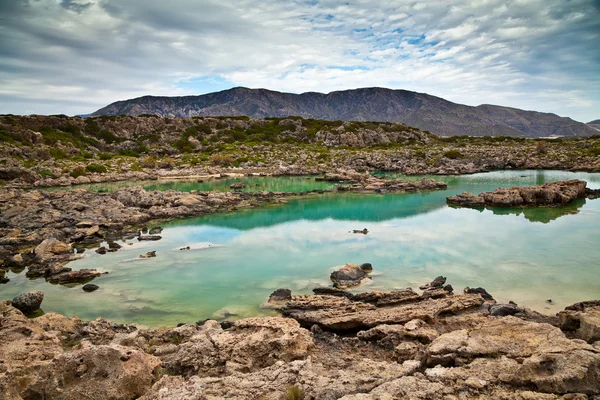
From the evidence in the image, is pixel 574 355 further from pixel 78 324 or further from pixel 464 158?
pixel 464 158

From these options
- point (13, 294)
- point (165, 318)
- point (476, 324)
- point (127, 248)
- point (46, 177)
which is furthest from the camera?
point (46, 177)

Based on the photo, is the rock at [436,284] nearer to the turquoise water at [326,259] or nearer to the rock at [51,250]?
the turquoise water at [326,259]

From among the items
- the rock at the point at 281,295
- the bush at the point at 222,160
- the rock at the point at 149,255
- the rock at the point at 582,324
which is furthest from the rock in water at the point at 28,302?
the bush at the point at 222,160

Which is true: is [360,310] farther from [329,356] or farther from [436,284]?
[436,284]

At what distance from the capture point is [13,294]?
1644 centimetres

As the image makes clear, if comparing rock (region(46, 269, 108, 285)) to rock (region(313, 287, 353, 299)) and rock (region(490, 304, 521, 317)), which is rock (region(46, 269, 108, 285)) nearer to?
rock (region(313, 287, 353, 299))

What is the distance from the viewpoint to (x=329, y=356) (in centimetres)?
932

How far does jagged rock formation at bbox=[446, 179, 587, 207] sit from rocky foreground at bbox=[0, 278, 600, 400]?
78.6 feet

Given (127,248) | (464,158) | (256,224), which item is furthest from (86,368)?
(464,158)

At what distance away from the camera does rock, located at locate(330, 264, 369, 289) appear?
52.7ft

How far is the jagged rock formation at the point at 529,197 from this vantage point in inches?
1297

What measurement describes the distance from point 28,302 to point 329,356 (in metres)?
11.4

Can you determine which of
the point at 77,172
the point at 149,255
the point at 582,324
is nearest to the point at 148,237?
the point at 149,255

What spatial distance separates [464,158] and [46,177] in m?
64.3
